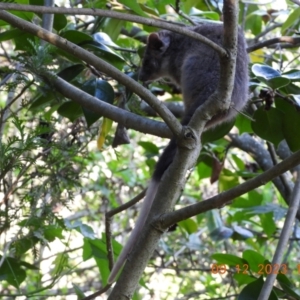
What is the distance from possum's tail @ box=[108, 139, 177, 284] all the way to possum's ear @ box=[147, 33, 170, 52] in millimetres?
1239

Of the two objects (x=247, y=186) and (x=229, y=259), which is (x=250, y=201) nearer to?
(x=229, y=259)

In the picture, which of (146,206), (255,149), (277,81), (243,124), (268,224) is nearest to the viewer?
(277,81)

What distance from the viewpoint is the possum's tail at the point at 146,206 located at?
1934 millimetres

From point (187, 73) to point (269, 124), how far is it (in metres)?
0.96

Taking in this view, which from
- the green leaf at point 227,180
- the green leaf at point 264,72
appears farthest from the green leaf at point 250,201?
the green leaf at point 264,72

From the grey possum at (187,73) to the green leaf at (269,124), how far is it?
11 cm

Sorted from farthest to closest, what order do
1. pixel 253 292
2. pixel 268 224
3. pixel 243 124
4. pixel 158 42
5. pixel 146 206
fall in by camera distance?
1. pixel 158 42
2. pixel 268 224
3. pixel 243 124
4. pixel 146 206
5. pixel 253 292

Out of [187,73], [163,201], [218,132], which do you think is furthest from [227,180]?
[163,201]

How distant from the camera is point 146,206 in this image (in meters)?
2.12

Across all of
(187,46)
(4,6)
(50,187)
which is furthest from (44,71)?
(187,46)

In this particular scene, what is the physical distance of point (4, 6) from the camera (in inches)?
49.8

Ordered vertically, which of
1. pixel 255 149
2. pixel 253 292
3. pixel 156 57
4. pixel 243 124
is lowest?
pixel 253 292

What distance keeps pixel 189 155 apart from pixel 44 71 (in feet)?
1.79

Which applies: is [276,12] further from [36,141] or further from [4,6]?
[4,6]
